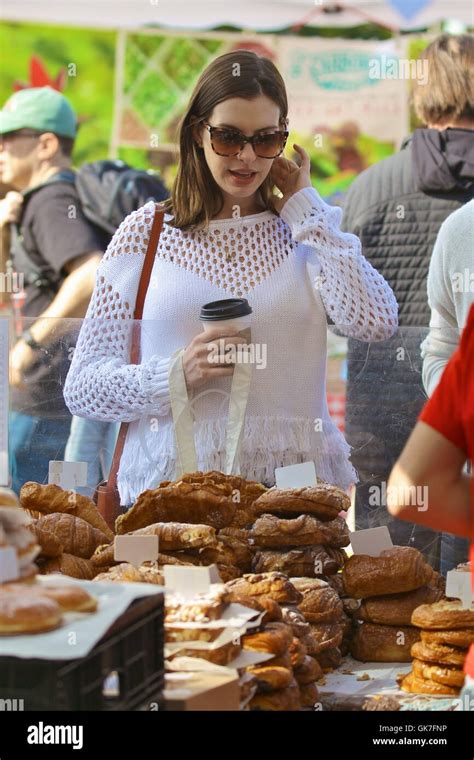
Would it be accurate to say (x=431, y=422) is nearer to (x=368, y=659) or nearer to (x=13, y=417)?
(x=368, y=659)

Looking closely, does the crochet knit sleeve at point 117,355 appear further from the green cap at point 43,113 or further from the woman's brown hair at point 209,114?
the green cap at point 43,113

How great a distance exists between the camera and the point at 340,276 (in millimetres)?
3465

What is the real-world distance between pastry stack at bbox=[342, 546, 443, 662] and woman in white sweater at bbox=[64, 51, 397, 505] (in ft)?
1.26

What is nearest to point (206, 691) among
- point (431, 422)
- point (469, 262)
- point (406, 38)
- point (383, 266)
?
point (431, 422)

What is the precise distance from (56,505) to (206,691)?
1.07m

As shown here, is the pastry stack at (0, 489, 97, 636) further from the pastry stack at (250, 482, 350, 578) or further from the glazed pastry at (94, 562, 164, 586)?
the pastry stack at (250, 482, 350, 578)

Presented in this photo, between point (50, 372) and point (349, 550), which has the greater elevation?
point (50, 372)

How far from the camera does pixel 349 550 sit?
10.3ft

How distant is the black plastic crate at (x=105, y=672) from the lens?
6.41 ft

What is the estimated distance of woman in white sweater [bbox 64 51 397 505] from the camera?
11.0 feet

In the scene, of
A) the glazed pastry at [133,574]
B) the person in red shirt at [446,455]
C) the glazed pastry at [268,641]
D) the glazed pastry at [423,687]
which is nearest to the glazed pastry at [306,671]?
the glazed pastry at [268,641]

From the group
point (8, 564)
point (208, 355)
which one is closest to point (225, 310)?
point (208, 355)

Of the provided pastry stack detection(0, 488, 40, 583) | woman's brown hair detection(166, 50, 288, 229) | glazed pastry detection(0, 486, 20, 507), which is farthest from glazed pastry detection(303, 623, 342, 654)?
woman's brown hair detection(166, 50, 288, 229)

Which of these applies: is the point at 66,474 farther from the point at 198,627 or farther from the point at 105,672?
the point at 105,672
